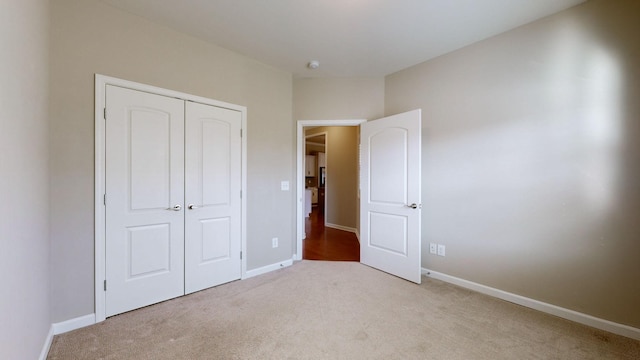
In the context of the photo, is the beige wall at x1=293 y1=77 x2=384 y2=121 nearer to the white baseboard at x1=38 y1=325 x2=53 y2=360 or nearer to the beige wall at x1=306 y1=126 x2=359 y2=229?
the beige wall at x1=306 y1=126 x2=359 y2=229

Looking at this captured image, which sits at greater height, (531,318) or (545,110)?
(545,110)

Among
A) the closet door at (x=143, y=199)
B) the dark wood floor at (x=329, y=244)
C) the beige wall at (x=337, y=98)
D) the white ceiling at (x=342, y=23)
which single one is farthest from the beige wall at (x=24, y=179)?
the dark wood floor at (x=329, y=244)

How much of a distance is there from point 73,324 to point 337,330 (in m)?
2.07

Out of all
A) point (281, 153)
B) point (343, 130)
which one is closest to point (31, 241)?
point (281, 153)

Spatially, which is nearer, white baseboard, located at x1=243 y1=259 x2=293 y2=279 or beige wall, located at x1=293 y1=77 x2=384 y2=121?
white baseboard, located at x1=243 y1=259 x2=293 y2=279

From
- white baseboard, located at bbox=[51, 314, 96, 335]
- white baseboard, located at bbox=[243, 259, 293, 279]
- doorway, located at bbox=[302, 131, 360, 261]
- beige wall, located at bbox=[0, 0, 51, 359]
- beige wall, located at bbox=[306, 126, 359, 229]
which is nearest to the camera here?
beige wall, located at bbox=[0, 0, 51, 359]

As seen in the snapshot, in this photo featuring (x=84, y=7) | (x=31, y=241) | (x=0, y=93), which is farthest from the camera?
(x=84, y=7)

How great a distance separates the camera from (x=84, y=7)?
2.05 meters

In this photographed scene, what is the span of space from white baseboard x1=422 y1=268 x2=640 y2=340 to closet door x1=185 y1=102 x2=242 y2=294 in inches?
101

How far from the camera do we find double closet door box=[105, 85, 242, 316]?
7.23 ft

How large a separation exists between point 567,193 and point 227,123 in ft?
11.0

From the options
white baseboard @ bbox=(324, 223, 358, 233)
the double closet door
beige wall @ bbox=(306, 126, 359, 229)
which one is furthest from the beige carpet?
beige wall @ bbox=(306, 126, 359, 229)

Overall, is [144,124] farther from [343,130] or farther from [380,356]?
[343,130]

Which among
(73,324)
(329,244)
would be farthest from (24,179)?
(329,244)
